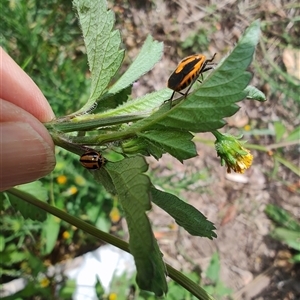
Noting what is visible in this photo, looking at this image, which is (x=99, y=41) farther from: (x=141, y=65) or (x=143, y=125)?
(x=143, y=125)

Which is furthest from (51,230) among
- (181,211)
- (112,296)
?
(181,211)

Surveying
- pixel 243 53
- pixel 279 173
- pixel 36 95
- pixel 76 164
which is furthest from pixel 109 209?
pixel 243 53

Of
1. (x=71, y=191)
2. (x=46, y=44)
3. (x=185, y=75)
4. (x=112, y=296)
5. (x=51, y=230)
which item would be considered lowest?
(x=112, y=296)

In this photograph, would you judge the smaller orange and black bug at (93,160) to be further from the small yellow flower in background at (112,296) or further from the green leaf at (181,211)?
the small yellow flower in background at (112,296)

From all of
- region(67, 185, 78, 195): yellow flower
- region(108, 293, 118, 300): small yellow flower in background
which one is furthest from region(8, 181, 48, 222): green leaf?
region(108, 293, 118, 300): small yellow flower in background

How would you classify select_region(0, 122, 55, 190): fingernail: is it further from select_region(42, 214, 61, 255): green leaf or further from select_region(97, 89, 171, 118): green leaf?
select_region(42, 214, 61, 255): green leaf

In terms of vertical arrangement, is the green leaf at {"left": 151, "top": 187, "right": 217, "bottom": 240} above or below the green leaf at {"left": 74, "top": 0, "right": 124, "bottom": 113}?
below

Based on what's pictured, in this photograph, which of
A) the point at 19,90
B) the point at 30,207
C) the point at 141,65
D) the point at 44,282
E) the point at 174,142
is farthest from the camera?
the point at 44,282

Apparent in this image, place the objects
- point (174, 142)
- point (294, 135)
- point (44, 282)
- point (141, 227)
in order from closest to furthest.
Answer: point (141, 227) < point (174, 142) < point (44, 282) < point (294, 135)

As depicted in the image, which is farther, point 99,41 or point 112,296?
point 112,296
